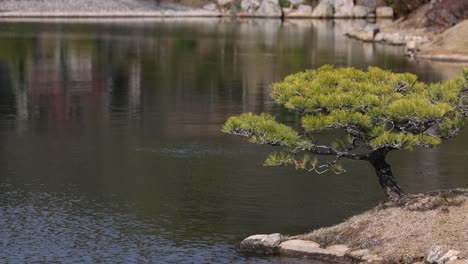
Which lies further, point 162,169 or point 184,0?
point 184,0

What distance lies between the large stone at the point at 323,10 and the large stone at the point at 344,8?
0.86m

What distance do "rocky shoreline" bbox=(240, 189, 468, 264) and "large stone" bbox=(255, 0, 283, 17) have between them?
107 metres

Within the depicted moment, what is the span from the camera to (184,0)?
141 metres

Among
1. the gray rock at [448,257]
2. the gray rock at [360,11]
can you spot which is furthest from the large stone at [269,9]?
the gray rock at [448,257]

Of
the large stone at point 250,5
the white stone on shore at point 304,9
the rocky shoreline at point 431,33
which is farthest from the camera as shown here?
the large stone at point 250,5

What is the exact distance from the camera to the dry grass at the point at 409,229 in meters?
19.1

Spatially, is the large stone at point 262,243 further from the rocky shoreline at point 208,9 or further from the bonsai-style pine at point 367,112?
the rocky shoreline at point 208,9

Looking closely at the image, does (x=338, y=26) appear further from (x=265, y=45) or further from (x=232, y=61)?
(x=232, y=61)

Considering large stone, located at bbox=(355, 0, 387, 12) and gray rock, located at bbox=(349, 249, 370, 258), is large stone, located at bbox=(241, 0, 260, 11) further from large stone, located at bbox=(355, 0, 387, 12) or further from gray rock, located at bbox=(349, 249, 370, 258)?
gray rock, located at bbox=(349, 249, 370, 258)

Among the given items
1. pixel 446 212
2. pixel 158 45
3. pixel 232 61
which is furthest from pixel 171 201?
pixel 158 45

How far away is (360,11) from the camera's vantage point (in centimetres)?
12325

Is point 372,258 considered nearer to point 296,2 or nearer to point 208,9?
point 296,2

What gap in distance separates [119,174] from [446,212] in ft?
37.5

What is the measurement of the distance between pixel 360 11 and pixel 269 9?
11625 millimetres
